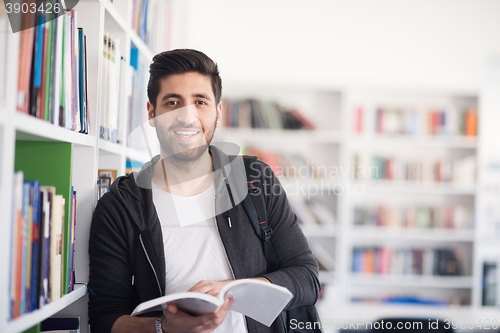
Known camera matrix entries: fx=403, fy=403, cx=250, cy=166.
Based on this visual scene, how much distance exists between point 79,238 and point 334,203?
2.42 metres

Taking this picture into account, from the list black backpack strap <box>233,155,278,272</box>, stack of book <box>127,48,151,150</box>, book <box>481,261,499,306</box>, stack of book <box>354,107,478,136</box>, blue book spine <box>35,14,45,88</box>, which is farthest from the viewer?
stack of book <box>354,107,478,136</box>

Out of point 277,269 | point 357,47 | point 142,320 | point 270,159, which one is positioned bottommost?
point 142,320

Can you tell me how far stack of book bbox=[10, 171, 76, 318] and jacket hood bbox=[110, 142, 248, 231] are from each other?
0.17 metres

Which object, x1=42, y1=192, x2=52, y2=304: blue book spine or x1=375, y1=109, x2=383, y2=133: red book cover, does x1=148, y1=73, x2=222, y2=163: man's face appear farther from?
x1=375, y1=109, x2=383, y2=133: red book cover

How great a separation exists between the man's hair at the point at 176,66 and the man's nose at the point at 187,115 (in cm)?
11

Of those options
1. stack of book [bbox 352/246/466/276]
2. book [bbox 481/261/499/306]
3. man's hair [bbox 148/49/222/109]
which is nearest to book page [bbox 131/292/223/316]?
man's hair [bbox 148/49/222/109]

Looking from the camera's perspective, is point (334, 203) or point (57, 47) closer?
point (57, 47)

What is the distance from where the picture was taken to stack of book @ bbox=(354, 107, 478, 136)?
317 centimetres

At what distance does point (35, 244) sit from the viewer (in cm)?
82

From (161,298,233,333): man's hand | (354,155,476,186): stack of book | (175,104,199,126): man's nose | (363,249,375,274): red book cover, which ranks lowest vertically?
(363,249,375,274): red book cover

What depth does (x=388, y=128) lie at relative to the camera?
319 cm

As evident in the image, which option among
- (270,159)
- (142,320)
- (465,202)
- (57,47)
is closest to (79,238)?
(142,320)

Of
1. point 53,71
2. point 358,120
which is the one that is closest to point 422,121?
point 358,120

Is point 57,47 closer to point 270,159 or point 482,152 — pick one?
point 270,159
